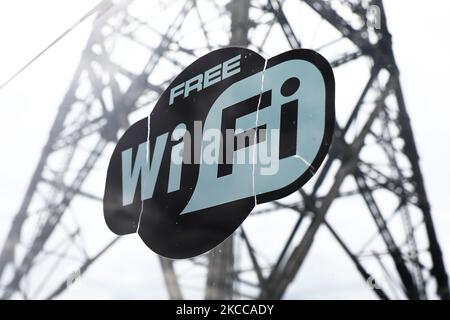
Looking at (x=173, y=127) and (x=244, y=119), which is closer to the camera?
(x=244, y=119)

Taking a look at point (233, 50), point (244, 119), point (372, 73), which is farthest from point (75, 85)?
point (372, 73)

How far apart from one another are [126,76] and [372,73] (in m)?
2.81

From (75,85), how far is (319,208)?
12.5 ft

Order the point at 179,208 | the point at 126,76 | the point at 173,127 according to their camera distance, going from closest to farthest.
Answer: the point at 179,208 → the point at 173,127 → the point at 126,76

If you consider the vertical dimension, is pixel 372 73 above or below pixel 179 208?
above

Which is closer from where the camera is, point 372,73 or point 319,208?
point 319,208

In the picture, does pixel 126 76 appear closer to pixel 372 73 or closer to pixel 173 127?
pixel 173 127

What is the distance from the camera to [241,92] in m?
2.97
